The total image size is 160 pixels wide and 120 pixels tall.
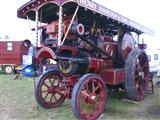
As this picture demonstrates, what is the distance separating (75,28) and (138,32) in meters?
3.48

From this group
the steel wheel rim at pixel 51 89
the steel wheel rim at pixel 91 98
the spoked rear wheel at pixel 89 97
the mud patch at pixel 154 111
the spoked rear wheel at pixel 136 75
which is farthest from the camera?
the spoked rear wheel at pixel 136 75

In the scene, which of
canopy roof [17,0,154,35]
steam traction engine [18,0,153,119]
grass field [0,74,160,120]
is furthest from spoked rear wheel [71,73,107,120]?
canopy roof [17,0,154,35]

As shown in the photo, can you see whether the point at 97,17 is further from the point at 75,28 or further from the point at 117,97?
the point at 117,97

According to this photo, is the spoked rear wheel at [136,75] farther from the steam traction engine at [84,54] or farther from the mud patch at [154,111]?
the mud patch at [154,111]

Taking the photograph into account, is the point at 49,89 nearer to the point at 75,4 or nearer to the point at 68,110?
the point at 68,110

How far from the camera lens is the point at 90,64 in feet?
19.6

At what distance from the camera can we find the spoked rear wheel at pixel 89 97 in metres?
5.25

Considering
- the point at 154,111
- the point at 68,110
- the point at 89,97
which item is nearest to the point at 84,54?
the point at 89,97

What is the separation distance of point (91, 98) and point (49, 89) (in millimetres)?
1403

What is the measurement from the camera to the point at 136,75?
710 cm

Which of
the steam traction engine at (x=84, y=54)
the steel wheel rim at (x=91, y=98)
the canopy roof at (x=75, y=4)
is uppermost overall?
the canopy roof at (x=75, y=4)

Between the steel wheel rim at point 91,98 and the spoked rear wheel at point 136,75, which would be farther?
the spoked rear wheel at point 136,75

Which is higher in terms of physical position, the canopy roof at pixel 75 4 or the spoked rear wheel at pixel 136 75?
the canopy roof at pixel 75 4

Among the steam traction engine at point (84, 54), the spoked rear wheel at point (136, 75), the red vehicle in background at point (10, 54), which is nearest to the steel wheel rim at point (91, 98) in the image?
the steam traction engine at point (84, 54)
